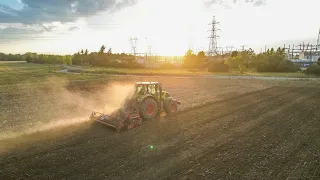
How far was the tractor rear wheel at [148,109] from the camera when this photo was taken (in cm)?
1200

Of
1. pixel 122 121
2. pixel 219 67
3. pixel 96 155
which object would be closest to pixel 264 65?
pixel 219 67

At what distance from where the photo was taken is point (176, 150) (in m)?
8.89

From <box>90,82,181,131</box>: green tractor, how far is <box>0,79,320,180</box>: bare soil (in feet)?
1.36

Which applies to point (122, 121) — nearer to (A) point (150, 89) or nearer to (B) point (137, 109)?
(B) point (137, 109)

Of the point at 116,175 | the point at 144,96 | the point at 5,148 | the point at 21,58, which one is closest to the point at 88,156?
the point at 116,175

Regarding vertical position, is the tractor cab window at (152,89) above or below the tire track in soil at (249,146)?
above

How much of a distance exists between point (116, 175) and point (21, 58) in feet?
625

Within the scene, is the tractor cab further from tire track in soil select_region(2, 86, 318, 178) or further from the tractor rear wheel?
tire track in soil select_region(2, 86, 318, 178)

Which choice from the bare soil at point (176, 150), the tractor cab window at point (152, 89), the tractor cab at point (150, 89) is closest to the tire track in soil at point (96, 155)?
the bare soil at point (176, 150)

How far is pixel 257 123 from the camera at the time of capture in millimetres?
12461

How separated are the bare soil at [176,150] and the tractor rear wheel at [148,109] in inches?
16.4

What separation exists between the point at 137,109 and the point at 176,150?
375 centimetres

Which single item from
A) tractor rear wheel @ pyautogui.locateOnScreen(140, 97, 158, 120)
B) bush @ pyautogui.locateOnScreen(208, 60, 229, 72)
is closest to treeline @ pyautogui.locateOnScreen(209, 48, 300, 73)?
bush @ pyautogui.locateOnScreen(208, 60, 229, 72)

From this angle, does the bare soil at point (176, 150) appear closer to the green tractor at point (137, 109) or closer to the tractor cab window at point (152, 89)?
the green tractor at point (137, 109)
